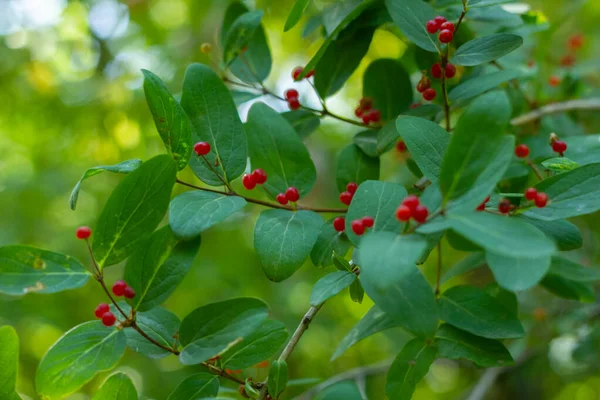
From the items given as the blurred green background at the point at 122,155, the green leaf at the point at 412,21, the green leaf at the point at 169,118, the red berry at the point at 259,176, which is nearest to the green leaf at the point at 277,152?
the red berry at the point at 259,176

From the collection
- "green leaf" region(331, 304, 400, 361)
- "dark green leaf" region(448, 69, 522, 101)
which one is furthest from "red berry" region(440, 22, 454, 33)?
"green leaf" region(331, 304, 400, 361)

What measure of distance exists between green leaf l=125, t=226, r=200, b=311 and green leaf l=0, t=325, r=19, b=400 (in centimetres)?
18

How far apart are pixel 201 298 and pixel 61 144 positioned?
41.9 inches

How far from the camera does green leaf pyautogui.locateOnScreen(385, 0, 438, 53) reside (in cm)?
94

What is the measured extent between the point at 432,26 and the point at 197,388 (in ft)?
2.12

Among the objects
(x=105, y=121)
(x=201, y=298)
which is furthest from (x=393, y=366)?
(x=105, y=121)

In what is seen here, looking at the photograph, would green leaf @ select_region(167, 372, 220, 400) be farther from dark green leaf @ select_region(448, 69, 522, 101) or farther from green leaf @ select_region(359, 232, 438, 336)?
dark green leaf @ select_region(448, 69, 522, 101)

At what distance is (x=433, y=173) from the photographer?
0.76 meters

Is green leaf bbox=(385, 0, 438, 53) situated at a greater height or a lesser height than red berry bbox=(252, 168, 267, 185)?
greater

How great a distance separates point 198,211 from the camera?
808mm

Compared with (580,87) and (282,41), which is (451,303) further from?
(282,41)

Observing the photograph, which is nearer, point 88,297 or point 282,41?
point 88,297

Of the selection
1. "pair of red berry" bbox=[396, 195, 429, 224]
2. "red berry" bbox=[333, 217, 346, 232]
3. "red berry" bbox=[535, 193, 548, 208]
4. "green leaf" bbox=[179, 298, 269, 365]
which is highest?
"pair of red berry" bbox=[396, 195, 429, 224]

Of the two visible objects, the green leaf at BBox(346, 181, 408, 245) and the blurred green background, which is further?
the blurred green background
